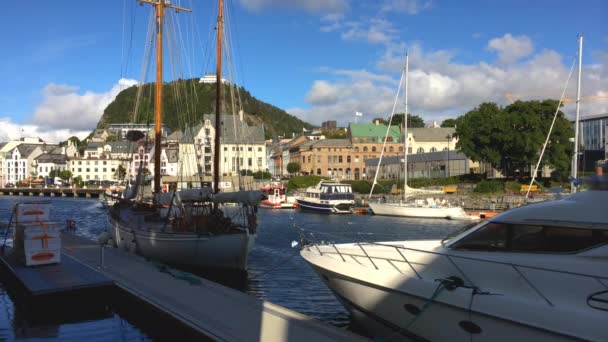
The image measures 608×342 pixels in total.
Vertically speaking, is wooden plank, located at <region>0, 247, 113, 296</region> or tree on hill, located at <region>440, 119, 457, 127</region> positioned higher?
tree on hill, located at <region>440, 119, 457, 127</region>

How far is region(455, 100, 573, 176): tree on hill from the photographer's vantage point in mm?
70562

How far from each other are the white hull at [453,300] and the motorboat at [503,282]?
0.02 meters

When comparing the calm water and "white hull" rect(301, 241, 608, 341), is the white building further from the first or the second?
"white hull" rect(301, 241, 608, 341)

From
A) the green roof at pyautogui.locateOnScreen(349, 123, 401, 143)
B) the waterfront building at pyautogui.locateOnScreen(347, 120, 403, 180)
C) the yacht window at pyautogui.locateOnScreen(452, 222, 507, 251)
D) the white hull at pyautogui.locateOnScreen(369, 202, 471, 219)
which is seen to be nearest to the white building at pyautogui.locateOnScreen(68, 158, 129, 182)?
the green roof at pyautogui.locateOnScreen(349, 123, 401, 143)

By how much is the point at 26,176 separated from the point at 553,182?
166169mm

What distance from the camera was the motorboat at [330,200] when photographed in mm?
65875

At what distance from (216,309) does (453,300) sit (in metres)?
5.97

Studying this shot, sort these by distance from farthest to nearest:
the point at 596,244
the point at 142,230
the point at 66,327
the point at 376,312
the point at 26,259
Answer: the point at 142,230 → the point at 26,259 → the point at 66,327 → the point at 376,312 → the point at 596,244

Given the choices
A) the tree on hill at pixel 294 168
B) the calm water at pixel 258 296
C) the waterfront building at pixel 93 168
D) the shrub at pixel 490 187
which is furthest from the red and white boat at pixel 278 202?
the waterfront building at pixel 93 168

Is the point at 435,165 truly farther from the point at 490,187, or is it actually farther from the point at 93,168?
the point at 93,168

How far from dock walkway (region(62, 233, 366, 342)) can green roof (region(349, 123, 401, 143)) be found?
115308 millimetres

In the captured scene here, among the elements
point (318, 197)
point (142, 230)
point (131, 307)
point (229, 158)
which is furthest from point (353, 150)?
point (131, 307)

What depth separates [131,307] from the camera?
15.3 m

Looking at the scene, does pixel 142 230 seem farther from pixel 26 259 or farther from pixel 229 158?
pixel 229 158
